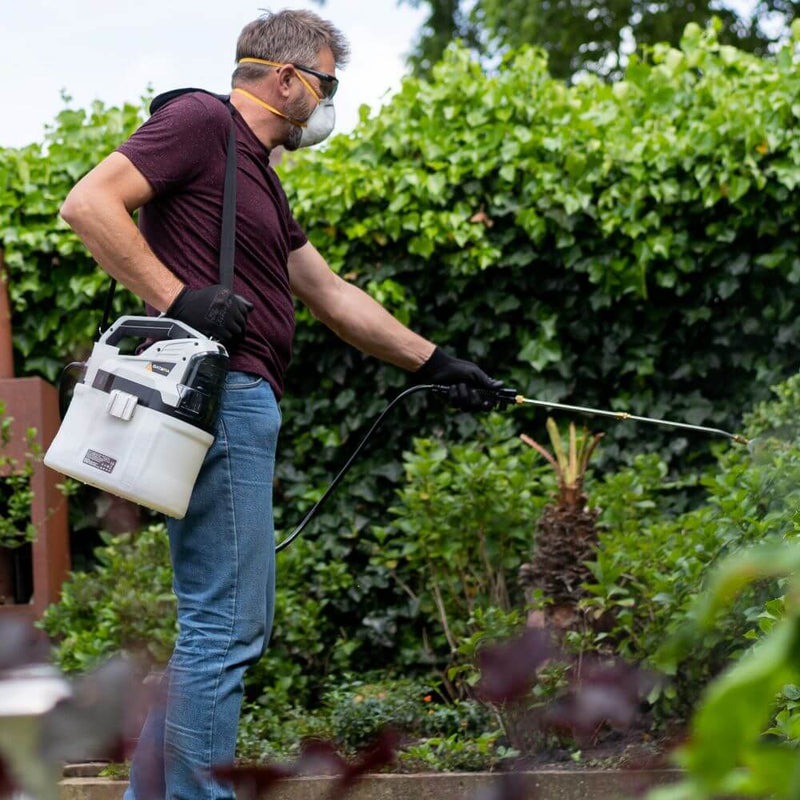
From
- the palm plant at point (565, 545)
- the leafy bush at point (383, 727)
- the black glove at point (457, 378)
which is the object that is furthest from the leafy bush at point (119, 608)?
the black glove at point (457, 378)

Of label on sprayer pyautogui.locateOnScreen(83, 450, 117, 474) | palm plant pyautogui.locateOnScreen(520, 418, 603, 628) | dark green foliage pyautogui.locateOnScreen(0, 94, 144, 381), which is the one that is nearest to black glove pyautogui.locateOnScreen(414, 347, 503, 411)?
palm plant pyautogui.locateOnScreen(520, 418, 603, 628)

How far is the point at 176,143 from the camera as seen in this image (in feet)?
8.12

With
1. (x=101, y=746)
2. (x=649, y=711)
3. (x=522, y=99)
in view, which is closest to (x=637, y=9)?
(x=522, y=99)

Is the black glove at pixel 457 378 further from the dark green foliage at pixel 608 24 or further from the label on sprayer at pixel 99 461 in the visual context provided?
the dark green foliage at pixel 608 24

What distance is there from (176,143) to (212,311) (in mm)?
379

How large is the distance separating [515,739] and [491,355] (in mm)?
2000

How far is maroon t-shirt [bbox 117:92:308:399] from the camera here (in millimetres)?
2475

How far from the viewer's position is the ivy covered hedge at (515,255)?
4594 millimetres

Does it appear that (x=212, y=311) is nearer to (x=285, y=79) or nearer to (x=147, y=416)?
(x=147, y=416)

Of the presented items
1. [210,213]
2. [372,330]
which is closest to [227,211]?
[210,213]

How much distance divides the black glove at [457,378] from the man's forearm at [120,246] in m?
1.02

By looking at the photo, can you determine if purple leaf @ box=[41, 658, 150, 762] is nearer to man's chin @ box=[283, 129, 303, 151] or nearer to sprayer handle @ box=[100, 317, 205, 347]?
sprayer handle @ box=[100, 317, 205, 347]

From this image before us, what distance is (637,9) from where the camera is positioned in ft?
43.0

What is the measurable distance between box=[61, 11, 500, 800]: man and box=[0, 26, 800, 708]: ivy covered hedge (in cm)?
196
